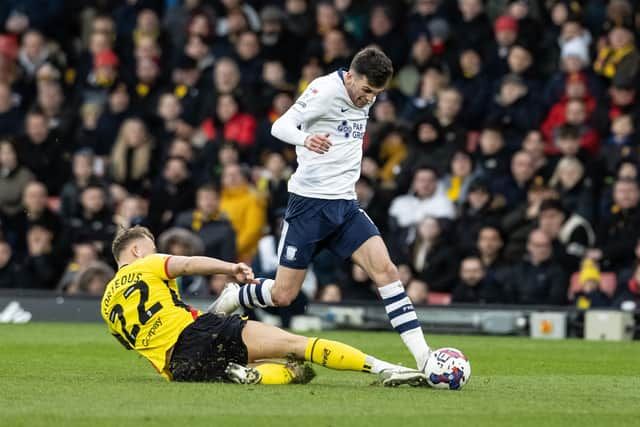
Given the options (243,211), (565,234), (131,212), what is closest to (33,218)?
(131,212)

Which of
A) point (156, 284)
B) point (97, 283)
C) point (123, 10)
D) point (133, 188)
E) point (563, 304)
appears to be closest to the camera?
point (156, 284)

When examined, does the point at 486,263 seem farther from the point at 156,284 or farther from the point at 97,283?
the point at 156,284

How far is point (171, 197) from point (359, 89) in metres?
9.91

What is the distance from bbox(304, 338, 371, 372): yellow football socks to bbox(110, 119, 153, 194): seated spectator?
11269 millimetres

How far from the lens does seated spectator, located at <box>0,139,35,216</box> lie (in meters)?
20.9

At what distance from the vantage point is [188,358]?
1015 cm

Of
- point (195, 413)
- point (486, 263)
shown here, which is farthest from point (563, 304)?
point (195, 413)

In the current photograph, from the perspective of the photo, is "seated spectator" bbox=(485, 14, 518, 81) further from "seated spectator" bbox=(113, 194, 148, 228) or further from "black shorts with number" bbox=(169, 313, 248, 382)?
"black shorts with number" bbox=(169, 313, 248, 382)

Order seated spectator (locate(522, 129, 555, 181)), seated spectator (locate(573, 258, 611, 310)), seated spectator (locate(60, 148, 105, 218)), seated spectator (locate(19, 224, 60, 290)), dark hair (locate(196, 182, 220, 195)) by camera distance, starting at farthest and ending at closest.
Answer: seated spectator (locate(60, 148, 105, 218)), seated spectator (locate(19, 224, 60, 290)), dark hair (locate(196, 182, 220, 195)), seated spectator (locate(522, 129, 555, 181)), seated spectator (locate(573, 258, 611, 310))

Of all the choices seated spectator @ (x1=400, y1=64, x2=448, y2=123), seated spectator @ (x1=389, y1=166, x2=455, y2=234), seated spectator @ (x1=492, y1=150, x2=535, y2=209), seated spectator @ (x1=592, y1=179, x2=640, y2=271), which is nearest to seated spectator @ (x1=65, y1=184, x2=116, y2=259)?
seated spectator @ (x1=389, y1=166, x2=455, y2=234)

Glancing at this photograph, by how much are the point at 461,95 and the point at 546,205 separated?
2552mm

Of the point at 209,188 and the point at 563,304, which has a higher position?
the point at 209,188

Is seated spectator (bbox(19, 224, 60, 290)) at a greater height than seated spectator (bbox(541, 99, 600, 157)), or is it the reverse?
seated spectator (bbox(541, 99, 600, 157))

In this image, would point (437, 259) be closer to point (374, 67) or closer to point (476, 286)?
point (476, 286)
